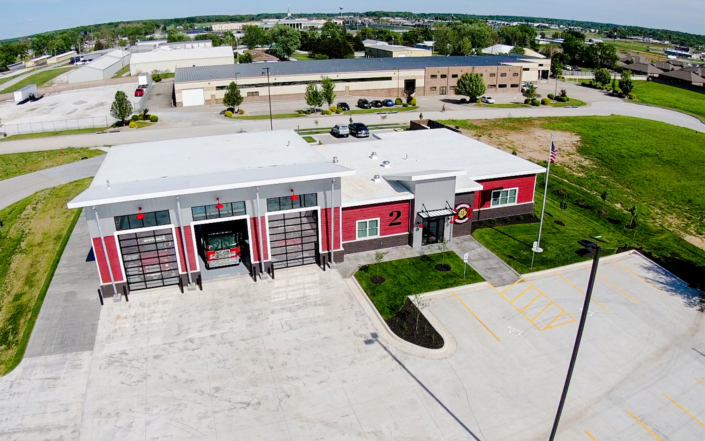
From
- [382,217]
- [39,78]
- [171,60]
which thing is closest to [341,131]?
[382,217]

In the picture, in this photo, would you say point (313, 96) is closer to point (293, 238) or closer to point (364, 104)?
point (364, 104)

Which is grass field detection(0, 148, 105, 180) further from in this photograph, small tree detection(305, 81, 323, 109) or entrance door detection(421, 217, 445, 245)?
entrance door detection(421, 217, 445, 245)

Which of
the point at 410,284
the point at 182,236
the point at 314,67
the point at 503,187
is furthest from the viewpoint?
the point at 314,67

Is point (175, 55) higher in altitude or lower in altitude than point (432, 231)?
higher

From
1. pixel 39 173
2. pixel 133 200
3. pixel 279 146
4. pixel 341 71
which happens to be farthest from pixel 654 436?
pixel 341 71

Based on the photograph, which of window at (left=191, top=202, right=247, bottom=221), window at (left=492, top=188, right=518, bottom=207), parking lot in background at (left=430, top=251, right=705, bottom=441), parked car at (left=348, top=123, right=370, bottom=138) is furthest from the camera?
parked car at (left=348, top=123, right=370, bottom=138)

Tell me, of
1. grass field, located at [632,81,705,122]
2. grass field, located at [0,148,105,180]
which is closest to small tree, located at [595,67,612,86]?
grass field, located at [632,81,705,122]

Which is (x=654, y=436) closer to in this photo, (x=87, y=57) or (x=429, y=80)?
(x=429, y=80)
